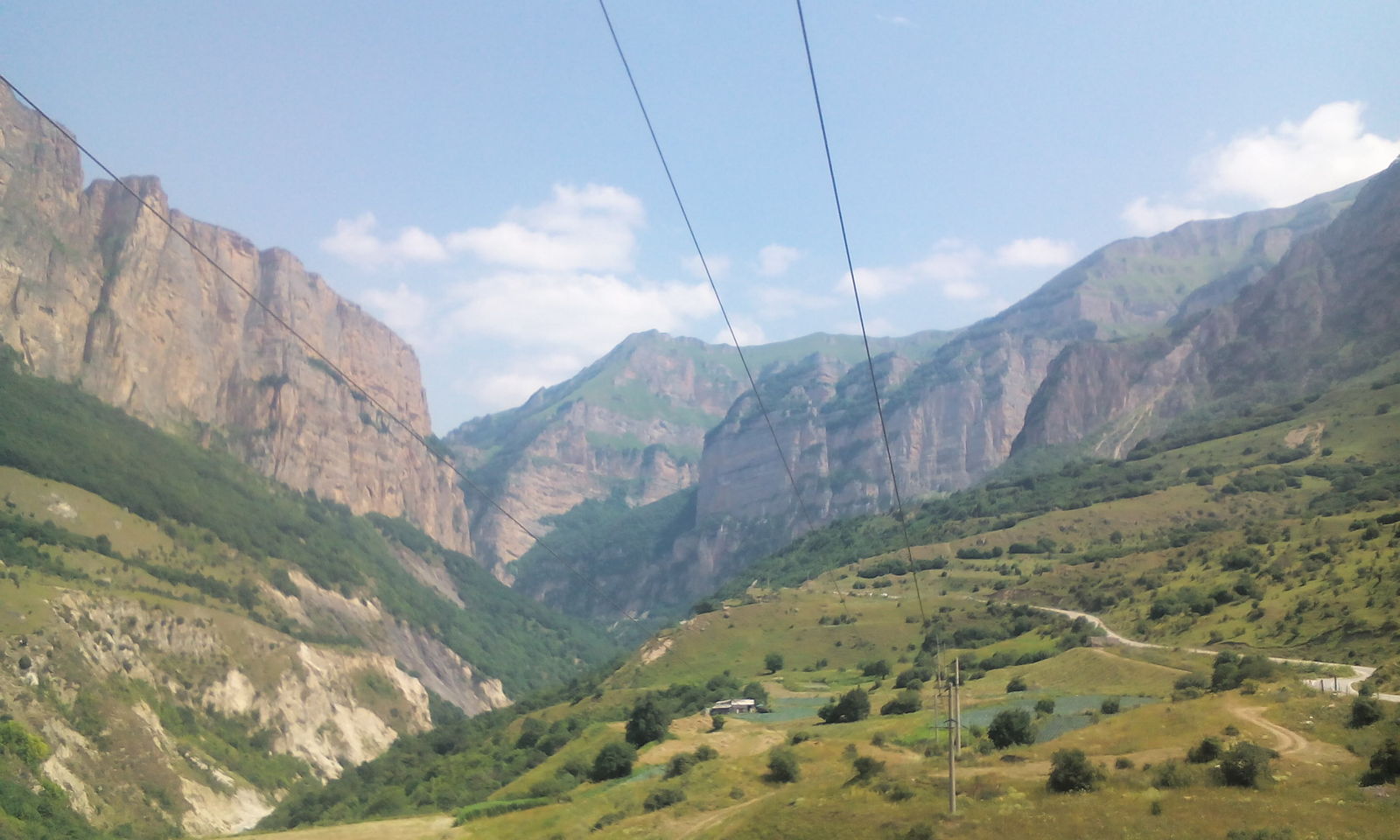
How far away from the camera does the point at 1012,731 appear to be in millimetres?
55719

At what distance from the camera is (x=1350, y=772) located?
39000 mm

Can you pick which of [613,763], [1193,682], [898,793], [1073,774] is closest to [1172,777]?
[1073,774]

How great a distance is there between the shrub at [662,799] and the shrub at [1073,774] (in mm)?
22578

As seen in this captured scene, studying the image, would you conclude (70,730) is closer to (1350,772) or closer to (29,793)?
(29,793)

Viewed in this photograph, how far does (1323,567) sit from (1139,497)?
91014 mm

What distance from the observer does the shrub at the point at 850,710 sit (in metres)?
78.8

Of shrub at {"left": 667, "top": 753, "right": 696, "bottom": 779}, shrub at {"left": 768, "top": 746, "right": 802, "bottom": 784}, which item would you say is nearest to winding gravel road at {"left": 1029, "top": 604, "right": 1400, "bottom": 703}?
shrub at {"left": 768, "top": 746, "right": 802, "bottom": 784}

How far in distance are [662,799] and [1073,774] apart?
24484 mm

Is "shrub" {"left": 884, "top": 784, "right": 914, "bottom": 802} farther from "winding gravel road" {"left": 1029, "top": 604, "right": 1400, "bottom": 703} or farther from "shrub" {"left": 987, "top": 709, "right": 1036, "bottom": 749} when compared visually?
"winding gravel road" {"left": 1029, "top": 604, "right": 1400, "bottom": 703}

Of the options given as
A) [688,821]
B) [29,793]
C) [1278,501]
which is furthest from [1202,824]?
[1278,501]

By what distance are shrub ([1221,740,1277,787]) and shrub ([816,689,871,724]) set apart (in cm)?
3971

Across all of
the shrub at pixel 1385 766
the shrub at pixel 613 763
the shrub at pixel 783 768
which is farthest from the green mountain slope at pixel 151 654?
the shrub at pixel 1385 766

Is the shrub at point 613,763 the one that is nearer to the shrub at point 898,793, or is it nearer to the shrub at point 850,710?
the shrub at point 850,710

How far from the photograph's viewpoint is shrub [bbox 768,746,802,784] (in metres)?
60.8
